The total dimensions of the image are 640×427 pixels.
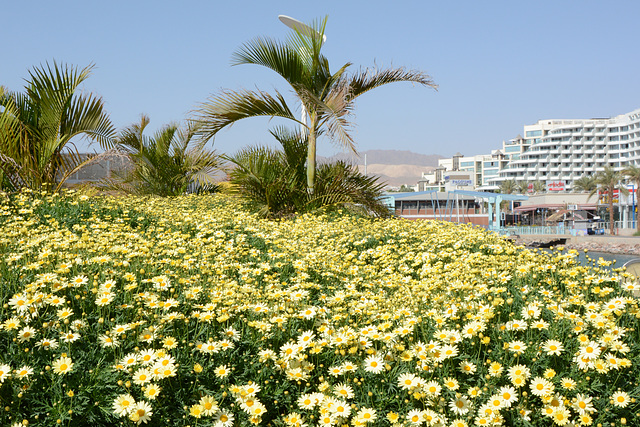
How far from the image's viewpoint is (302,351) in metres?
2.60

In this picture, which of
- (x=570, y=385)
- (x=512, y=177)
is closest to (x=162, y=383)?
(x=570, y=385)

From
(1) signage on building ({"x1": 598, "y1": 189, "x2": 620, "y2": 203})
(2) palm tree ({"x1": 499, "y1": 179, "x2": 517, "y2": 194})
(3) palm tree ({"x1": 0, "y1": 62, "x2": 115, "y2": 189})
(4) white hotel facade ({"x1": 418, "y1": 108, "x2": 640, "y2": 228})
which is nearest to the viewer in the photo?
(3) palm tree ({"x1": 0, "y1": 62, "x2": 115, "y2": 189})

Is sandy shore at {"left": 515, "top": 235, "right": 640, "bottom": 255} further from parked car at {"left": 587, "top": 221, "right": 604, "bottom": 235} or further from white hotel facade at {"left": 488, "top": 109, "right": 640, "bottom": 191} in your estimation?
white hotel facade at {"left": 488, "top": 109, "right": 640, "bottom": 191}

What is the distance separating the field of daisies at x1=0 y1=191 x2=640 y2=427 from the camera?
87.3 inches

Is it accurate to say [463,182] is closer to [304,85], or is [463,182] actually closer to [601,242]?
[601,242]

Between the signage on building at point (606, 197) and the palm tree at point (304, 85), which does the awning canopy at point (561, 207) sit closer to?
the signage on building at point (606, 197)

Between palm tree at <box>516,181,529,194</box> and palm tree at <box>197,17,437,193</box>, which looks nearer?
palm tree at <box>197,17,437,193</box>

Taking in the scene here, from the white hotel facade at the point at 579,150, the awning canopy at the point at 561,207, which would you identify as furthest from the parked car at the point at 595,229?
the white hotel facade at the point at 579,150

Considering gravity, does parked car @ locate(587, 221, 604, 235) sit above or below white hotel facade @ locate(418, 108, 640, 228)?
below

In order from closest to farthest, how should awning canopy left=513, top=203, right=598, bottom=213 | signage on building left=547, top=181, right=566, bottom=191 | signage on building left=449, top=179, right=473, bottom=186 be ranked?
awning canopy left=513, top=203, right=598, bottom=213 → signage on building left=449, top=179, right=473, bottom=186 → signage on building left=547, top=181, right=566, bottom=191

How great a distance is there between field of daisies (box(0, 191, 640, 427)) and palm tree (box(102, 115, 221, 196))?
8.89m

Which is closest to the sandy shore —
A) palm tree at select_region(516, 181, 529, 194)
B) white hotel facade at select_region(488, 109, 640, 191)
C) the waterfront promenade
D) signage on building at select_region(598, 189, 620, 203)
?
the waterfront promenade

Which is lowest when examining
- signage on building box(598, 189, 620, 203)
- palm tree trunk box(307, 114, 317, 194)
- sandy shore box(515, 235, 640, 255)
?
sandy shore box(515, 235, 640, 255)

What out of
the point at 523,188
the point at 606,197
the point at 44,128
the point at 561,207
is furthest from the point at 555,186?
the point at 44,128
